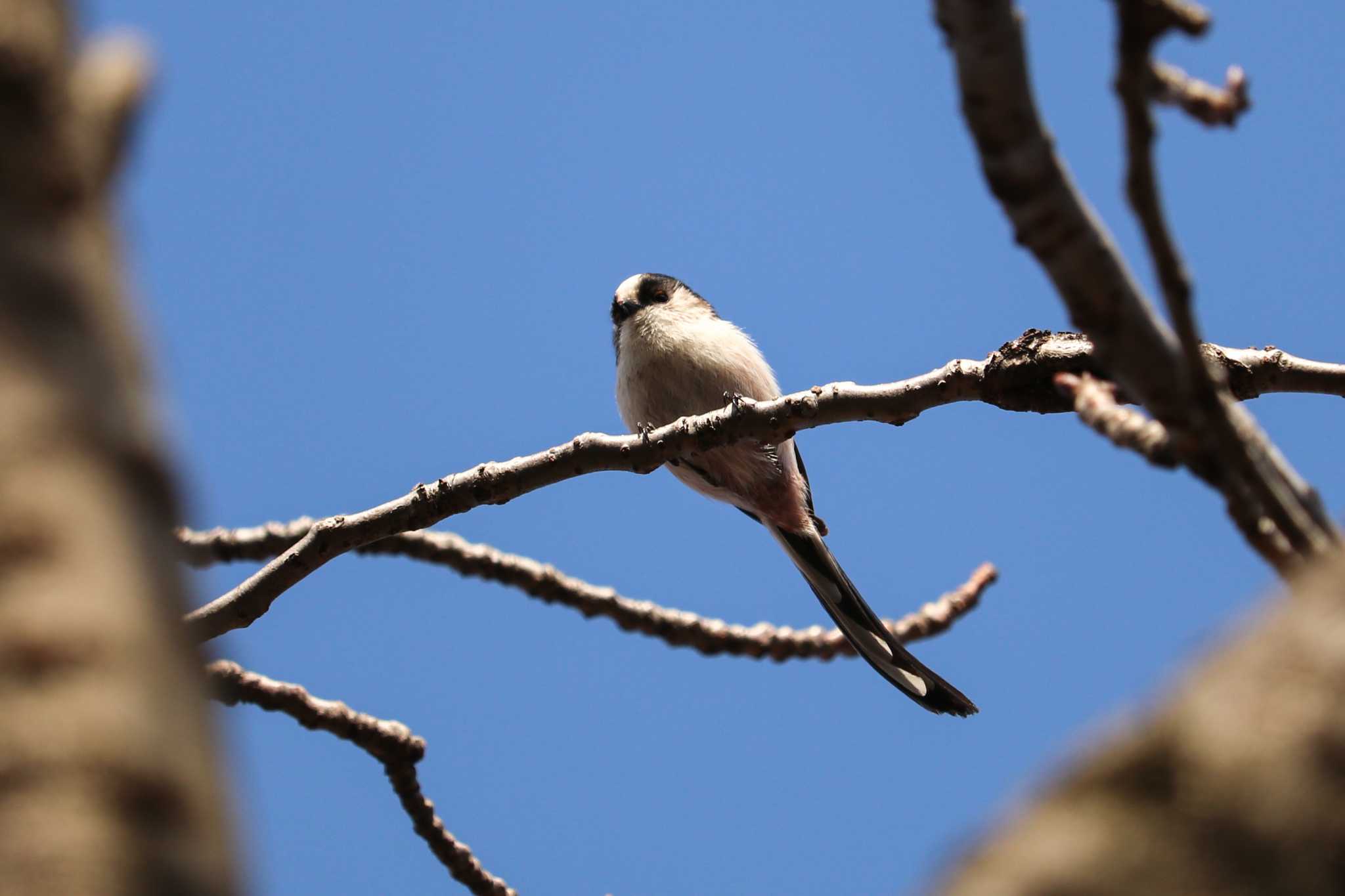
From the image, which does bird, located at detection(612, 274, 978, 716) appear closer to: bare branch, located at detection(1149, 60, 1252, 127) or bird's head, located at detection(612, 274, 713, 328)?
bird's head, located at detection(612, 274, 713, 328)

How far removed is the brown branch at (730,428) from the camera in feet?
10.8

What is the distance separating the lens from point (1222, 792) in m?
0.87

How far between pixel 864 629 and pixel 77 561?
413cm

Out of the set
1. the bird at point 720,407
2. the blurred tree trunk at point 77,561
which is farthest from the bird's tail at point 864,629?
the blurred tree trunk at point 77,561

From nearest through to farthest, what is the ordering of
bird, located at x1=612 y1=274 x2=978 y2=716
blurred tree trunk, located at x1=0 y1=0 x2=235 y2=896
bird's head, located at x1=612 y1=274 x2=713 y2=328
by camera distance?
blurred tree trunk, located at x1=0 y1=0 x2=235 y2=896 < bird, located at x1=612 y1=274 x2=978 y2=716 < bird's head, located at x1=612 y1=274 x2=713 y2=328

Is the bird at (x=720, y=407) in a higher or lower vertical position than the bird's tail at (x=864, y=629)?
higher

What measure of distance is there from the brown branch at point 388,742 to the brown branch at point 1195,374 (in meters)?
2.80

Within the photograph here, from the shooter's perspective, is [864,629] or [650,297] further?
[650,297]

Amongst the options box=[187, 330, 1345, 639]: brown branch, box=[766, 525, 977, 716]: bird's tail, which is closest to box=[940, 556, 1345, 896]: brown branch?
box=[187, 330, 1345, 639]: brown branch

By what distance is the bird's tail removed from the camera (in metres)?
4.27

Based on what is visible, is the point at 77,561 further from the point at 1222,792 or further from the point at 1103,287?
the point at 1103,287

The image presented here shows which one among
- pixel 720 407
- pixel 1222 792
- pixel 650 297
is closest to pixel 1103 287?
pixel 1222 792

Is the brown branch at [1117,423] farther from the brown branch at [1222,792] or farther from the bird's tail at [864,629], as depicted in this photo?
the bird's tail at [864,629]

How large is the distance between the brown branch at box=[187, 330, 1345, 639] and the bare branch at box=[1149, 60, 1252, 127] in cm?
145
